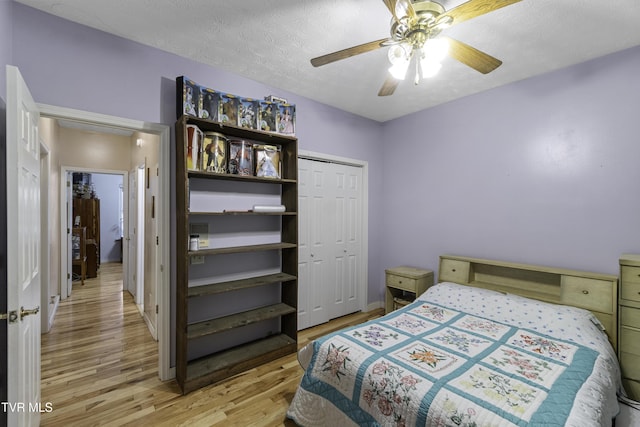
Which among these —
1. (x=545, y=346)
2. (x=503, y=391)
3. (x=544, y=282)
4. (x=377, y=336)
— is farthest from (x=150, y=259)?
(x=544, y=282)

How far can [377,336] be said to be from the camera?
6.14 ft

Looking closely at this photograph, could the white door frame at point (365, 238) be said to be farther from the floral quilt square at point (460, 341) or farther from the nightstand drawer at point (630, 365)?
the nightstand drawer at point (630, 365)

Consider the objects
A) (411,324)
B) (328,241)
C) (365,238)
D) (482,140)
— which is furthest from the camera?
(365,238)

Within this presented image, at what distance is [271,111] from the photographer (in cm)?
262

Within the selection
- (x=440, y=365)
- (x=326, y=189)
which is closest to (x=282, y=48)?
(x=326, y=189)

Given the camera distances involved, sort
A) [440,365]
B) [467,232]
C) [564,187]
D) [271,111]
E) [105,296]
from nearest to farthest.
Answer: [440,365], [564,187], [271,111], [467,232], [105,296]

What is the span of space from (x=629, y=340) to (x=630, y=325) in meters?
0.11

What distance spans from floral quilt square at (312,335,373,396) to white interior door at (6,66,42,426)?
4.76ft

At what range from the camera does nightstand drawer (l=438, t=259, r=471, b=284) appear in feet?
9.57

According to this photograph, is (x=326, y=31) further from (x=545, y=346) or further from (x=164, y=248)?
(x=545, y=346)

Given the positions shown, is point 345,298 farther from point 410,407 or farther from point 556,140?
point 556,140

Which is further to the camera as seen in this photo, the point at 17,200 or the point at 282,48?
the point at 282,48

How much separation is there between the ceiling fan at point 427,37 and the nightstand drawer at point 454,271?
1952mm

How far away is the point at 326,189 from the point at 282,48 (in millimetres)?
1634
